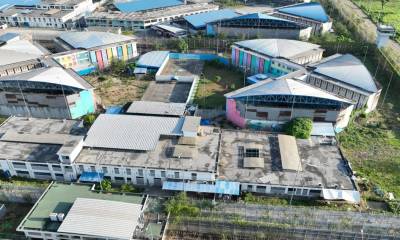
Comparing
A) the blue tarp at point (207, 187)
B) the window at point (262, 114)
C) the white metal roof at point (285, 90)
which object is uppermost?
the white metal roof at point (285, 90)

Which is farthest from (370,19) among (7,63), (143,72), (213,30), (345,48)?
(7,63)

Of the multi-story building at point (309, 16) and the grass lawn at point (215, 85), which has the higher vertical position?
the multi-story building at point (309, 16)

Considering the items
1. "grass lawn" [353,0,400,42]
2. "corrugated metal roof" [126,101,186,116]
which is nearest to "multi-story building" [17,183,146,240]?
"corrugated metal roof" [126,101,186,116]

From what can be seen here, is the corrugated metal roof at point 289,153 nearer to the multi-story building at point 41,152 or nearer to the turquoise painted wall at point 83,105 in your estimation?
the multi-story building at point 41,152

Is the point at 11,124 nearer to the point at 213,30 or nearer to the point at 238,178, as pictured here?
the point at 238,178

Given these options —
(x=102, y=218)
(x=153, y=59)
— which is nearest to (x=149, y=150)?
(x=102, y=218)

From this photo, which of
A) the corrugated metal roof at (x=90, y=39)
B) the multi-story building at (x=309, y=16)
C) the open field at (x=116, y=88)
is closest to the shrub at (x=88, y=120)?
the open field at (x=116, y=88)

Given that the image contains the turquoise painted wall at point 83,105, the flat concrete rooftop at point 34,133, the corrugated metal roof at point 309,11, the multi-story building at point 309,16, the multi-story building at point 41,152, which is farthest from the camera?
the corrugated metal roof at point 309,11

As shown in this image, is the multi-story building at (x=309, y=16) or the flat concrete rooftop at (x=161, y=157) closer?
the flat concrete rooftop at (x=161, y=157)

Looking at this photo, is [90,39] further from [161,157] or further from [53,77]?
[161,157]
